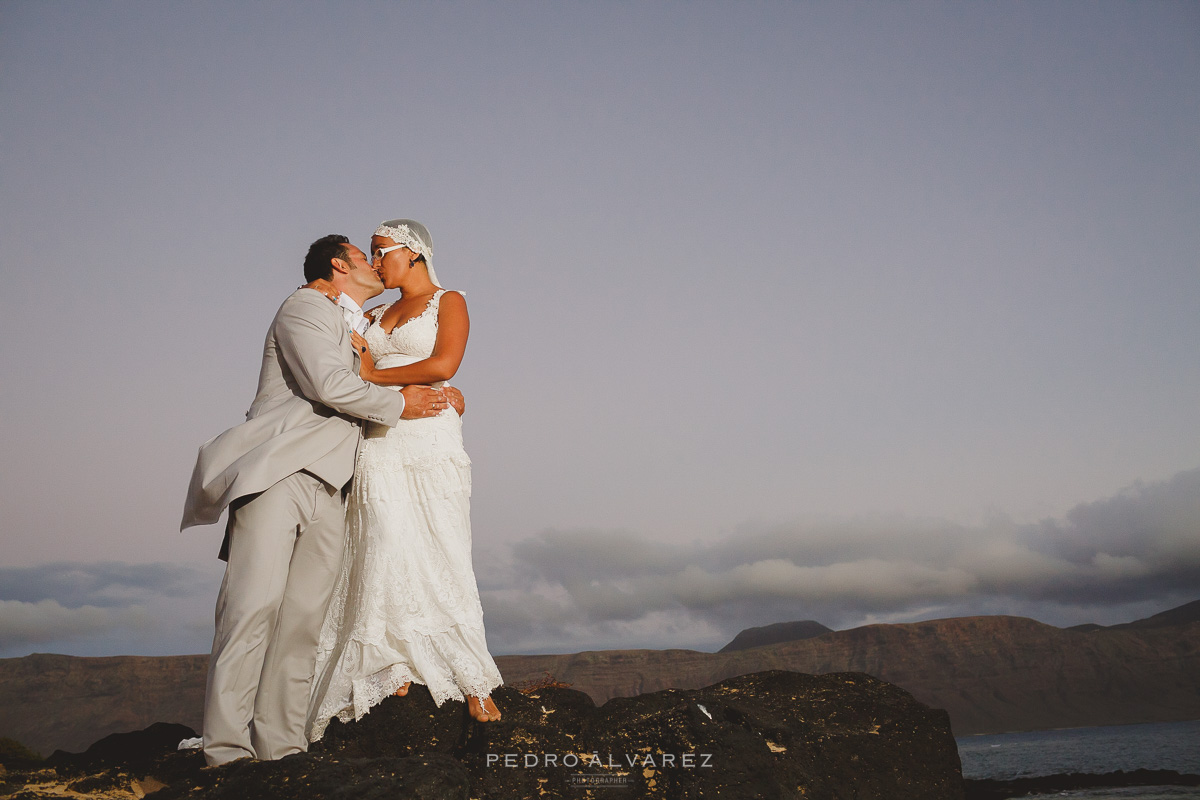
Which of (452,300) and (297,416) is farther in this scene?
(452,300)

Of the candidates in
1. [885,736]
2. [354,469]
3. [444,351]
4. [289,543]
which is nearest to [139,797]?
[289,543]

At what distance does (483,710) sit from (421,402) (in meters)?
1.82

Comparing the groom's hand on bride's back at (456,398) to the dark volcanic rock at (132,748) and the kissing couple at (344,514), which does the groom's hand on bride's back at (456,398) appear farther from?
the dark volcanic rock at (132,748)

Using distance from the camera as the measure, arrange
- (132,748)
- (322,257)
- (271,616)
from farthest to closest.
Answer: (322,257) → (132,748) → (271,616)

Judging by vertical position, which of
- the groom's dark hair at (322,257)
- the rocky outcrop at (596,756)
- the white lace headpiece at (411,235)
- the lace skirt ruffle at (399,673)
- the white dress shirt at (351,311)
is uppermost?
the white lace headpiece at (411,235)

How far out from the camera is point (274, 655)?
4.00 meters

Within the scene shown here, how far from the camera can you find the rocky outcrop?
2750 millimetres

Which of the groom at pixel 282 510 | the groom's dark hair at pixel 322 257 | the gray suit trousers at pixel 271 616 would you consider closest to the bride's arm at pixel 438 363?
the groom at pixel 282 510

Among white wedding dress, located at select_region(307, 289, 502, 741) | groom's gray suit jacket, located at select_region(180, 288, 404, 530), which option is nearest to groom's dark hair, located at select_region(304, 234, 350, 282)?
groom's gray suit jacket, located at select_region(180, 288, 404, 530)

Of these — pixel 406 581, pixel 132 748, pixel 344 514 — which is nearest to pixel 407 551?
pixel 406 581

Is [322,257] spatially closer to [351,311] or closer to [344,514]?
[351,311]

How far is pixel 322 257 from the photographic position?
4.52 meters

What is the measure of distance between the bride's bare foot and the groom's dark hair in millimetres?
2638

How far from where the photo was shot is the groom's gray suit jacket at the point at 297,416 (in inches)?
148
